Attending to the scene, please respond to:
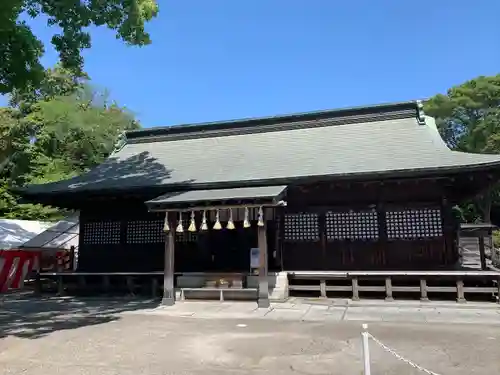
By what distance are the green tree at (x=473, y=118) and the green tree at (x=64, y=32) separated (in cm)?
3122

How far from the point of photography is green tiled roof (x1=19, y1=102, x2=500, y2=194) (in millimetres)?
12891

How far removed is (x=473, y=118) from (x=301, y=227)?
3154 cm

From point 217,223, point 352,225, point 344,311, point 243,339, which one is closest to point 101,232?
point 217,223

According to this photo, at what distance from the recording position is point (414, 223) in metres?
13.1

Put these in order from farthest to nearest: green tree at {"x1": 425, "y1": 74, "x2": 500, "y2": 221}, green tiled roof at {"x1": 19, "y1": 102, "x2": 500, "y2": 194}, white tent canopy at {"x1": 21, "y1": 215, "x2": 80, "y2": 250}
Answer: green tree at {"x1": 425, "y1": 74, "x2": 500, "y2": 221}
white tent canopy at {"x1": 21, "y1": 215, "x2": 80, "y2": 250}
green tiled roof at {"x1": 19, "y1": 102, "x2": 500, "y2": 194}

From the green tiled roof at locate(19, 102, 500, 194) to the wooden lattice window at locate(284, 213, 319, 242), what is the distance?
5.68 ft

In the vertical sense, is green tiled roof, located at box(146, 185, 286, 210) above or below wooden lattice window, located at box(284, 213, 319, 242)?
above

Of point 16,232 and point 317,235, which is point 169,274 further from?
point 16,232

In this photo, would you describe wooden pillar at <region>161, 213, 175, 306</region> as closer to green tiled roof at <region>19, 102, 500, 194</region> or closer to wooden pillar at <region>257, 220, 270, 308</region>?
green tiled roof at <region>19, 102, 500, 194</region>

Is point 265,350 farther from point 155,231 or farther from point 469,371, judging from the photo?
point 155,231

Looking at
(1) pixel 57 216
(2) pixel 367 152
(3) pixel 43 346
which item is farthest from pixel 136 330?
(1) pixel 57 216

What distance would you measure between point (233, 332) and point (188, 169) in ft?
27.9

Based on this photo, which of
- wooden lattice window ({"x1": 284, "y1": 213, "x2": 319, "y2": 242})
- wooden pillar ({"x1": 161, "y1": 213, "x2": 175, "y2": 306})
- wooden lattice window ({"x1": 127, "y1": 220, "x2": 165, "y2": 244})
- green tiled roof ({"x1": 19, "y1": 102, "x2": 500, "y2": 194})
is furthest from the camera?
wooden lattice window ({"x1": 127, "y1": 220, "x2": 165, "y2": 244})

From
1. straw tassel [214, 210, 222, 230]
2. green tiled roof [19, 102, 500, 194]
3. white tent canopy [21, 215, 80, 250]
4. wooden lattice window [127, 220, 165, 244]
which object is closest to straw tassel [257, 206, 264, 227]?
straw tassel [214, 210, 222, 230]
